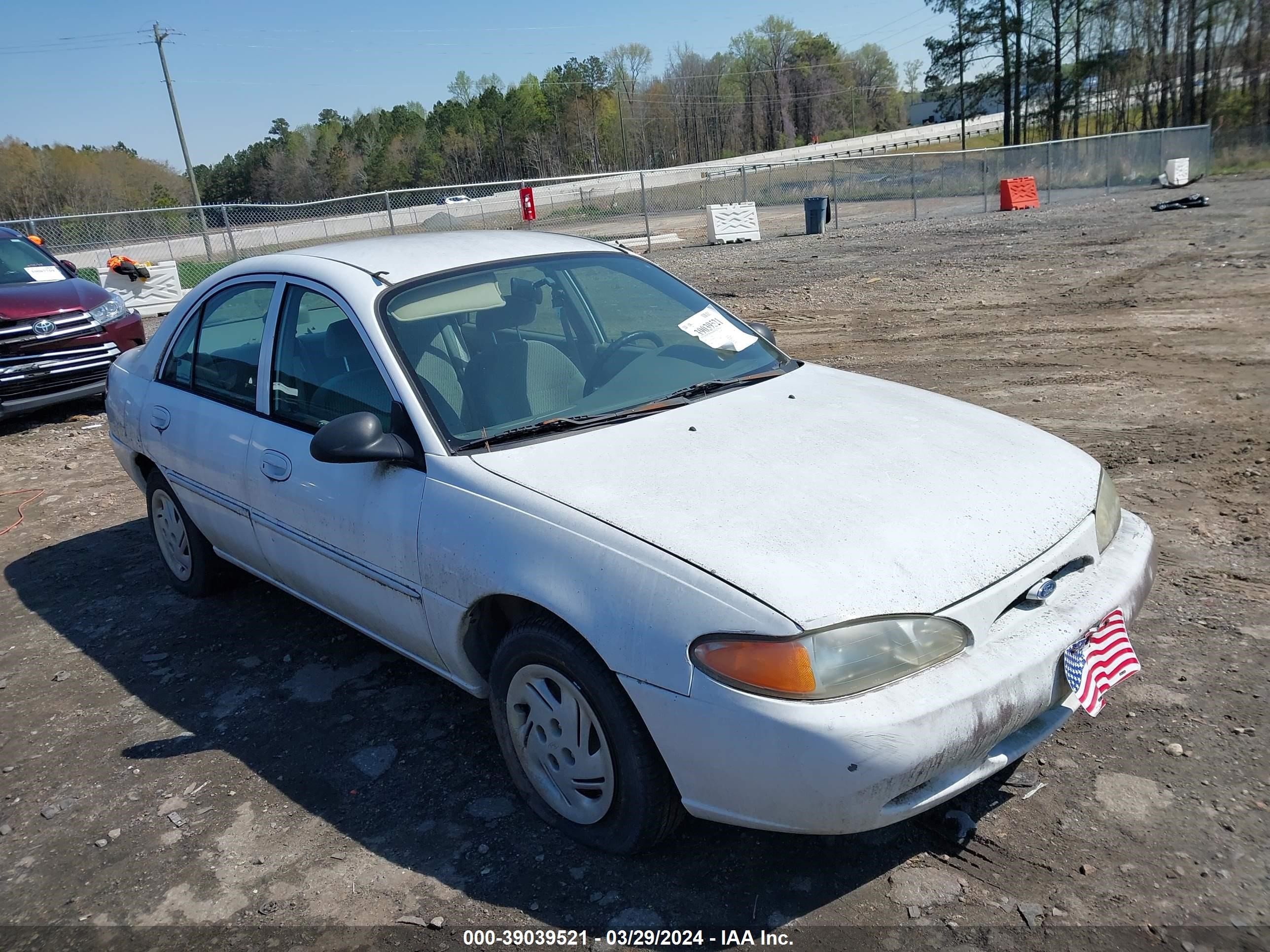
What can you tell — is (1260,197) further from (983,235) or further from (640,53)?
(640,53)

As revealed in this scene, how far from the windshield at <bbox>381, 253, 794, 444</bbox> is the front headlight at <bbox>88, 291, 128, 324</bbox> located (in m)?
7.81

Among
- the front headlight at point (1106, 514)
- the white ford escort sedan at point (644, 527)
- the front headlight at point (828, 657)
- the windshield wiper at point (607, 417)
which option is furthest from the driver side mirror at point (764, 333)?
the front headlight at point (828, 657)

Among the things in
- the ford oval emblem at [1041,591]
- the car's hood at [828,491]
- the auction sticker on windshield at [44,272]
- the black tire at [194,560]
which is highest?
the auction sticker on windshield at [44,272]

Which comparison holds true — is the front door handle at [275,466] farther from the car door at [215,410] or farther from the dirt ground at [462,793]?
the dirt ground at [462,793]

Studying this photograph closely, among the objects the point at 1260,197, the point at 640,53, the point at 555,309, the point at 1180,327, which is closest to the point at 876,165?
the point at 1260,197

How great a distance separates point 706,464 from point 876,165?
33.5 m

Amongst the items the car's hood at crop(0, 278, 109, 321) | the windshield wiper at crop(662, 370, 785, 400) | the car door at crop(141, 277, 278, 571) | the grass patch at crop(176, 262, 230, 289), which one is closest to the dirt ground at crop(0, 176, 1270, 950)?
the car door at crop(141, 277, 278, 571)

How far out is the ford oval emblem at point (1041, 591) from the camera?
2.68 m

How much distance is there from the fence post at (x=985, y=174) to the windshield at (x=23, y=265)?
81.7 ft

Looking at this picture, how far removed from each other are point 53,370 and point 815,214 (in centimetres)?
1956

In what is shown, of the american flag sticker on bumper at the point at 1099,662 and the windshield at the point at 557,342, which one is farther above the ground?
the windshield at the point at 557,342

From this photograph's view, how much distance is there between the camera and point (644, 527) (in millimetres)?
2646


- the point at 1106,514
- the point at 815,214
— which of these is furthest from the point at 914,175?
the point at 1106,514

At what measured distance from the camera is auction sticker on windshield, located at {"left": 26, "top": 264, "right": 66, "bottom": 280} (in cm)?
1028
